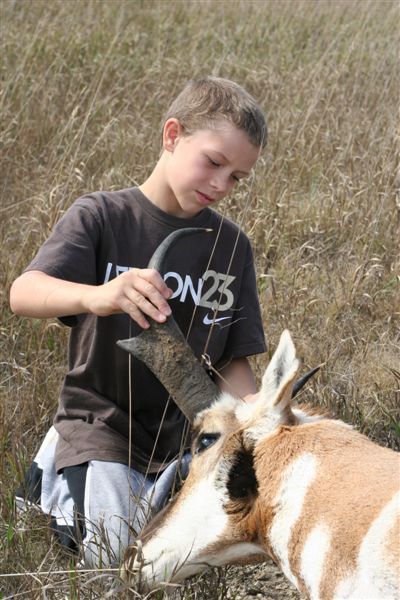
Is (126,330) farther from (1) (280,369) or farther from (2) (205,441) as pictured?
(1) (280,369)

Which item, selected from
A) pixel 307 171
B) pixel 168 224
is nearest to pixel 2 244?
pixel 168 224

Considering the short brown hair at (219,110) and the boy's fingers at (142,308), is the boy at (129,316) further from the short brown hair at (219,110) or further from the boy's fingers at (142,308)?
the boy's fingers at (142,308)

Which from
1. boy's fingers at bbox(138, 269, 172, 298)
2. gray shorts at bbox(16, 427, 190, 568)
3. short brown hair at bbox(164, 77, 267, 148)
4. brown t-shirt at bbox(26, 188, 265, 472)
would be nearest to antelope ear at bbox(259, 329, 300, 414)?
boy's fingers at bbox(138, 269, 172, 298)

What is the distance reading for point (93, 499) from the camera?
3008 mm

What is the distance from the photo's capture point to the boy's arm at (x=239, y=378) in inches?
131

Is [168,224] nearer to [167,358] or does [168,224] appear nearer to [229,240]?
[229,240]

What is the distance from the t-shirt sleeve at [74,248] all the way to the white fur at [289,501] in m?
1.14

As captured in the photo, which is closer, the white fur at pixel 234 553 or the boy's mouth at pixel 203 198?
the white fur at pixel 234 553

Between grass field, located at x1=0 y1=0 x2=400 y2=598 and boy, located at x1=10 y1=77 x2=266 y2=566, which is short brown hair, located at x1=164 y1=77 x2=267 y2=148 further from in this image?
grass field, located at x1=0 y1=0 x2=400 y2=598

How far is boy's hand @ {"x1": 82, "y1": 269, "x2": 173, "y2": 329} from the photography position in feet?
7.98

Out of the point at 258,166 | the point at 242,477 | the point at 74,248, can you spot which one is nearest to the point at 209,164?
the point at 74,248

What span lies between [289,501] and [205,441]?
33 cm

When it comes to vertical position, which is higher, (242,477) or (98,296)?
(98,296)

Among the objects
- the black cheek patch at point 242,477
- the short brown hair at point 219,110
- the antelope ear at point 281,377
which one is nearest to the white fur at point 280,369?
the antelope ear at point 281,377
